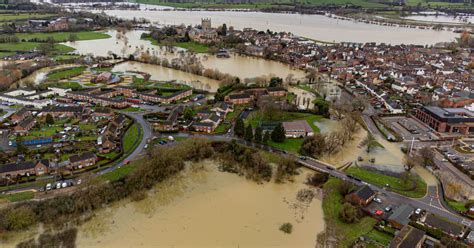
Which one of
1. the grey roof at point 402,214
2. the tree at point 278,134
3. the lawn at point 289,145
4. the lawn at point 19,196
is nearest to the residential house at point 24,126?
the lawn at point 19,196

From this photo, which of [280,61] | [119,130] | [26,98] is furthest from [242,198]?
[280,61]

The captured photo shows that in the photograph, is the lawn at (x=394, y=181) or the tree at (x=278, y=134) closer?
the lawn at (x=394, y=181)

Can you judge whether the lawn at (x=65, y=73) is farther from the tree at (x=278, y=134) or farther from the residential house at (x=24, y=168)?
the tree at (x=278, y=134)

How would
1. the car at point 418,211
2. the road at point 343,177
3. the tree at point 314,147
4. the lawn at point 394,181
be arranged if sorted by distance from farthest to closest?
the tree at point 314,147 → the lawn at point 394,181 → the road at point 343,177 → the car at point 418,211

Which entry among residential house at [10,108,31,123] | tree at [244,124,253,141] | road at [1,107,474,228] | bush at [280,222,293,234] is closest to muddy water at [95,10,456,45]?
tree at [244,124,253,141]

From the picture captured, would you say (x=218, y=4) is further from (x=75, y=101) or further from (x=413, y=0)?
(x=75, y=101)

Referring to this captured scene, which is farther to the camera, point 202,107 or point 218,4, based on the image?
point 218,4
